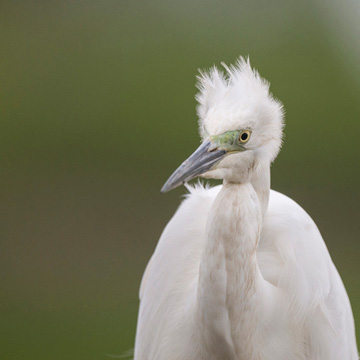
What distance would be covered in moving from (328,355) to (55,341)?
1.72 metres

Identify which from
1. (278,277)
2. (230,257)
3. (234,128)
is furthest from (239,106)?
(278,277)

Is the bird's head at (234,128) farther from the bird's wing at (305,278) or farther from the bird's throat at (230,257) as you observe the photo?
the bird's wing at (305,278)

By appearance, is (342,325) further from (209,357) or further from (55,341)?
(55,341)

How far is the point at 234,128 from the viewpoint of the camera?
1.09m

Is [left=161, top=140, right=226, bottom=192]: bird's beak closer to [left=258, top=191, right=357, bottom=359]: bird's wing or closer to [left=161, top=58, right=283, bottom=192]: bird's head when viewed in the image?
[left=161, top=58, right=283, bottom=192]: bird's head

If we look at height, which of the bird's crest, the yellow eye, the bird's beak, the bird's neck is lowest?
the bird's neck

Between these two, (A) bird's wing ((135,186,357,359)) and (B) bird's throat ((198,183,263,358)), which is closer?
(B) bird's throat ((198,183,263,358))

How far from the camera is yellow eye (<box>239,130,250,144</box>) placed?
110 cm

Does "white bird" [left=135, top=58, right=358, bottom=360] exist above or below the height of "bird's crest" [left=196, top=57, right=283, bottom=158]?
below

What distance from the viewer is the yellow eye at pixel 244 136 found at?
1101 millimetres

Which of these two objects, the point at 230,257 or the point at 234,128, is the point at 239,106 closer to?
the point at 234,128

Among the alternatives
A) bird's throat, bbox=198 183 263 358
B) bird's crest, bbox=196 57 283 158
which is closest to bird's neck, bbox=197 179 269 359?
bird's throat, bbox=198 183 263 358

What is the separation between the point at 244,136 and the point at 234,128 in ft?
0.10

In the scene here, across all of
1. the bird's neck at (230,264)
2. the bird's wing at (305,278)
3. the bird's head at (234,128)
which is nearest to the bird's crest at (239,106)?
the bird's head at (234,128)
